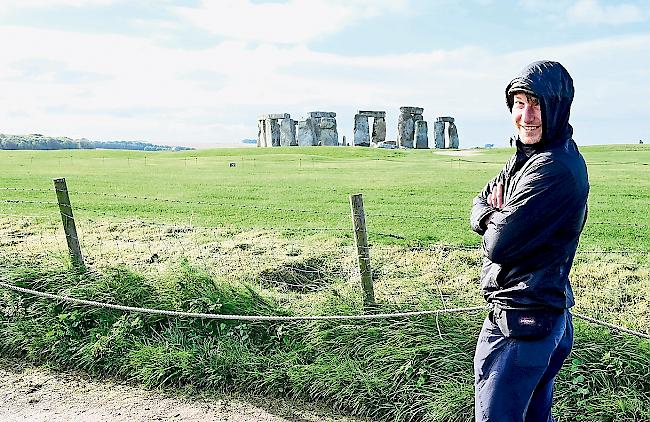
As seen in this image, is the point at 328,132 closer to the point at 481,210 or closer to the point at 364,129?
the point at 364,129

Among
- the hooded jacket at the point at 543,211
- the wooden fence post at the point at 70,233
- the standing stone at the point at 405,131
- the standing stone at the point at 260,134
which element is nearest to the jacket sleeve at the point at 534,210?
the hooded jacket at the point at 543,211

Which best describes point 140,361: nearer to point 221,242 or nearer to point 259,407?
point 259,407

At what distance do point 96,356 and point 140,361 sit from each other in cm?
46

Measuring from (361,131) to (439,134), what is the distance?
5.65 metres

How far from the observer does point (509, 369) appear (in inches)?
123

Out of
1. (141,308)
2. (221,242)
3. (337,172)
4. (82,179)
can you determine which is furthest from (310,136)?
(141,308)

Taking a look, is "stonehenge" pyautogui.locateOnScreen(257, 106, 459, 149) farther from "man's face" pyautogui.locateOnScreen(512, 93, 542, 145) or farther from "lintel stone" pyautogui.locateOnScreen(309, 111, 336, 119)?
"man's face" pyautogui.locateOnScreen(512, 93, 542, 145)

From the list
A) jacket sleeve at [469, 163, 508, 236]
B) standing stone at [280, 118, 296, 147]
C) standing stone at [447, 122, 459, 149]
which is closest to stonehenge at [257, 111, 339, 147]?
standing stone at [280, 118, 296, 147]

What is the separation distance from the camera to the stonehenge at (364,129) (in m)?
45.8

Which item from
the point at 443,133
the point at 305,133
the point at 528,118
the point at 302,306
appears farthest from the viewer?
the point at 443,133

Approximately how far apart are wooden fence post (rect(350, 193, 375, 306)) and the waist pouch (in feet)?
8.45

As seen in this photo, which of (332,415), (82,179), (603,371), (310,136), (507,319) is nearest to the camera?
(507,319)

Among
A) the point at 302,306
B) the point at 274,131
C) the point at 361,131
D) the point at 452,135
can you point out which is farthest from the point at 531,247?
the point at 452,135

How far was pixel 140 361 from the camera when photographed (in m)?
5.68
